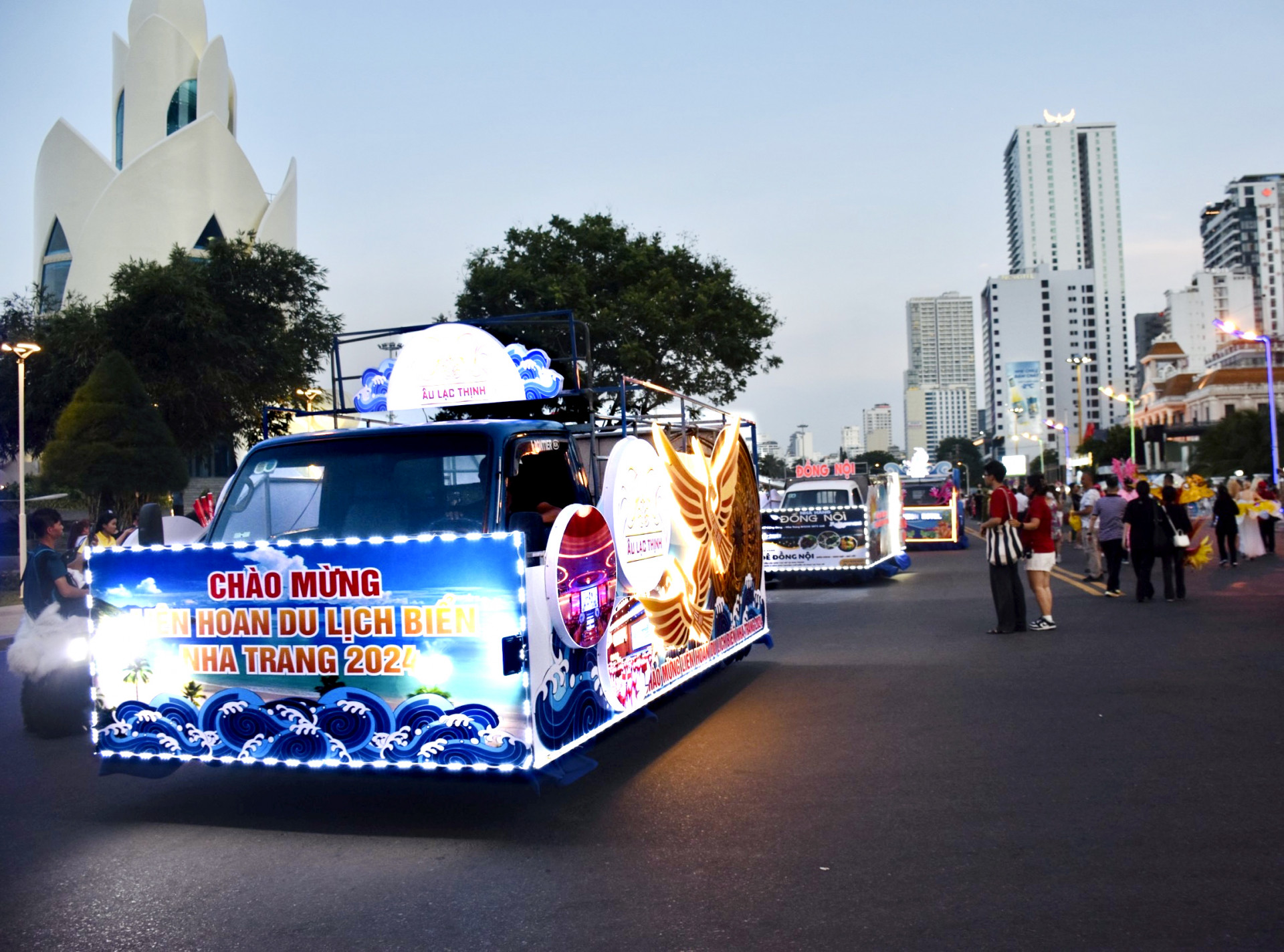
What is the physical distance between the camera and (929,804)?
6.04 m

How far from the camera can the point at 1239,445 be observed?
76.4 m

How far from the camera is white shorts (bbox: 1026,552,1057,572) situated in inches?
517

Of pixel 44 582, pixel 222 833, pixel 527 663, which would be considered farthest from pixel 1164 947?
pixel 44 582

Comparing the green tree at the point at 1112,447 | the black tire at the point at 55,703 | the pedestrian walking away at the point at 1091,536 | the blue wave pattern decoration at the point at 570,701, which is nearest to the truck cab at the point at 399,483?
the blue wave pattern decoration at the point at 570,701

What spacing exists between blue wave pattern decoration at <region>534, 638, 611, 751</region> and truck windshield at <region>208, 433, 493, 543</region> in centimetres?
104

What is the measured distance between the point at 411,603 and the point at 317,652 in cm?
60

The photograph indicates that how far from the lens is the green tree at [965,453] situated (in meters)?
168

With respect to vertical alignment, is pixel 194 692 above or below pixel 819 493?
below

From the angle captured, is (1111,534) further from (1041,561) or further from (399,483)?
(399,483)

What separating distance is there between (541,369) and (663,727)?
286cm

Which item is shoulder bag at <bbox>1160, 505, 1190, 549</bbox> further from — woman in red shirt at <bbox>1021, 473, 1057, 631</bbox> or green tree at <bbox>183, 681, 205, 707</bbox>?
green tree at <bbox>183, 681, 205, 707</bbox>

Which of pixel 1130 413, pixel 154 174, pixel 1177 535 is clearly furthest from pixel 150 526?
pixel 1130 413

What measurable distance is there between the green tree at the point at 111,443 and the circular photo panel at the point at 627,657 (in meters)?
25.4

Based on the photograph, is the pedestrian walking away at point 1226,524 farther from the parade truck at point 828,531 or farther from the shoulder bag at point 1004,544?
the shoulder bag at point 1004,544
